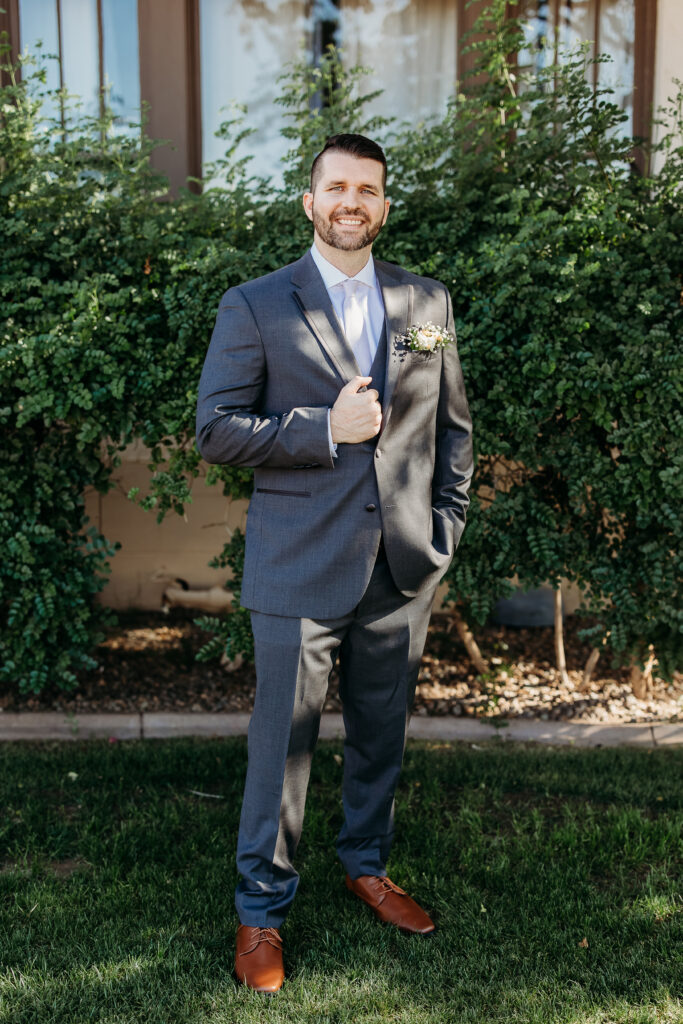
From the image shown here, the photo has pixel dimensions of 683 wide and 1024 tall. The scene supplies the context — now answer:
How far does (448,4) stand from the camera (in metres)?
5.79

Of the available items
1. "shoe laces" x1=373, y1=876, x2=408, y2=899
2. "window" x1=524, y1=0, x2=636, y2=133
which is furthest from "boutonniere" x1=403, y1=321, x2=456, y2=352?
"window" x1=524, y1=0, x2=636, y2=133

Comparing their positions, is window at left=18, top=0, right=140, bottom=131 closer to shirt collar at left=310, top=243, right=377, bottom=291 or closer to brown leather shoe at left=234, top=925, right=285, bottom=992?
shirt collar at left=310, top=243, right=377, bottom=291

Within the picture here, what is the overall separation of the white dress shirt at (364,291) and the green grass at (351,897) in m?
1.90

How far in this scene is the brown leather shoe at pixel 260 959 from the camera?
8.66 ft

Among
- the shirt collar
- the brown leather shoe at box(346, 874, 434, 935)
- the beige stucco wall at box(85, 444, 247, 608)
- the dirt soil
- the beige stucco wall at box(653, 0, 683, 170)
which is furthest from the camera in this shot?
the beige stucco wall at box(85, 444, 247, 608)

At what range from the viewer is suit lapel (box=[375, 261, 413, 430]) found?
2758 millimetres

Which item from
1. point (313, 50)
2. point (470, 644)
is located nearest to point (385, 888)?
point (470, 644)

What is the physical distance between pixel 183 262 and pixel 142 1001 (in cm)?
288

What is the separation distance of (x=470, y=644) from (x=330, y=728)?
0.94 metres

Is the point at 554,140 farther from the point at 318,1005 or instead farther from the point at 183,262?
Result: the point at 318,1005

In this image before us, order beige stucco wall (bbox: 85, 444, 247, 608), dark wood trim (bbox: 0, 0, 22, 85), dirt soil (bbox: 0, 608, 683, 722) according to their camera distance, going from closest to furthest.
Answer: dirt soil (bbox: 0, 608, 683, 722) < dark wood trim (bbox: 0, 0, 22, 85) < beige stucco wall (bbox: 85, 444, 247, 608)

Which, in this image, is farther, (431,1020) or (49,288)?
(49,288)

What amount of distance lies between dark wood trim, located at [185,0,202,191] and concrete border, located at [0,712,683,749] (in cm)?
323

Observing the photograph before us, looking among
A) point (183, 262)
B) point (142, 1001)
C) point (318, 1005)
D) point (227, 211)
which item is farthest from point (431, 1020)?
point (227, 211)
